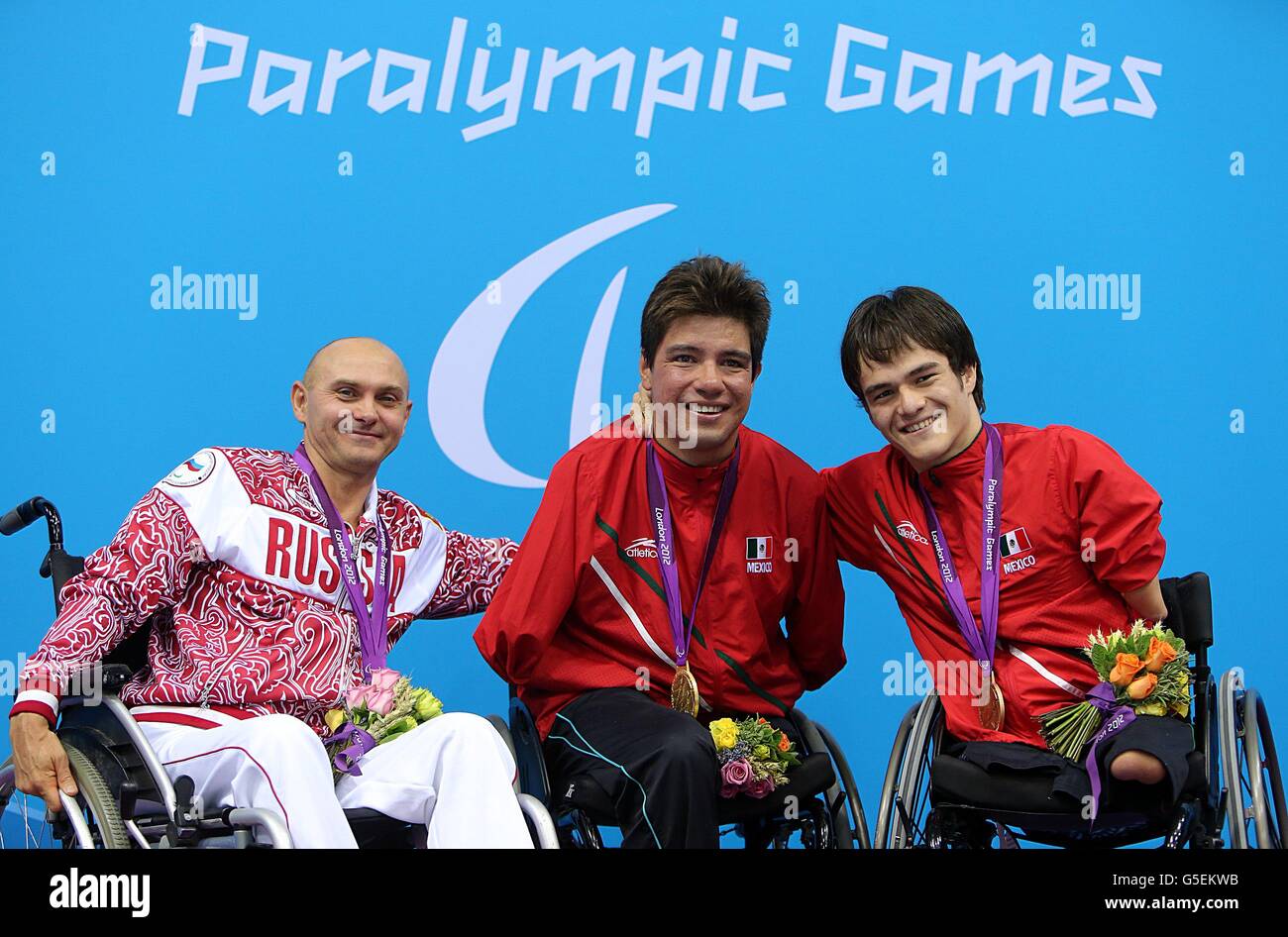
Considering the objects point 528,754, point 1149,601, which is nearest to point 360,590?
point 528,754

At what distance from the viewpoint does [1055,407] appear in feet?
15.4

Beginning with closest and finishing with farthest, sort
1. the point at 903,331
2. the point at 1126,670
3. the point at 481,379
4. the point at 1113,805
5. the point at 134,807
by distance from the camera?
the point at 134,807, the point at 1113,805, the point at 1126,670, the point at 903,331, the point at 481,379

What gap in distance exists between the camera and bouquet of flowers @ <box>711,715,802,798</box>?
10.1 feet

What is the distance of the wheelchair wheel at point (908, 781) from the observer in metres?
3.05

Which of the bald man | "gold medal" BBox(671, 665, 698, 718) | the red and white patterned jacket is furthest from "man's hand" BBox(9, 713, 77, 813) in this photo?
"gold medal" BBox(671, 665, 698, 718)

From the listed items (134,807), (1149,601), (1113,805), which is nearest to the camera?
(134,807)

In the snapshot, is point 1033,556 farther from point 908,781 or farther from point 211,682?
point 211,682

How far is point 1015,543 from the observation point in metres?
3.31

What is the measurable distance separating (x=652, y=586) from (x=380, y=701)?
0.68m

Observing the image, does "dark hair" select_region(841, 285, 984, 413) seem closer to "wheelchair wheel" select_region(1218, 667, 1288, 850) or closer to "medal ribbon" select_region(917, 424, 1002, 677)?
"medal ribbon" select_region(917, 424, 1002, 677)

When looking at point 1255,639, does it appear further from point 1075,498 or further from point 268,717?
point 268,717

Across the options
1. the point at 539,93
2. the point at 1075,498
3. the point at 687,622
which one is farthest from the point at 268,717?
the point at 539,93

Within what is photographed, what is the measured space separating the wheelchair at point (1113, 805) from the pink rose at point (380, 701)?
108 centimetres

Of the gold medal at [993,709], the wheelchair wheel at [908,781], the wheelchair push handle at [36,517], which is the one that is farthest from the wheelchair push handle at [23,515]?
the gold medal at [993,709]
